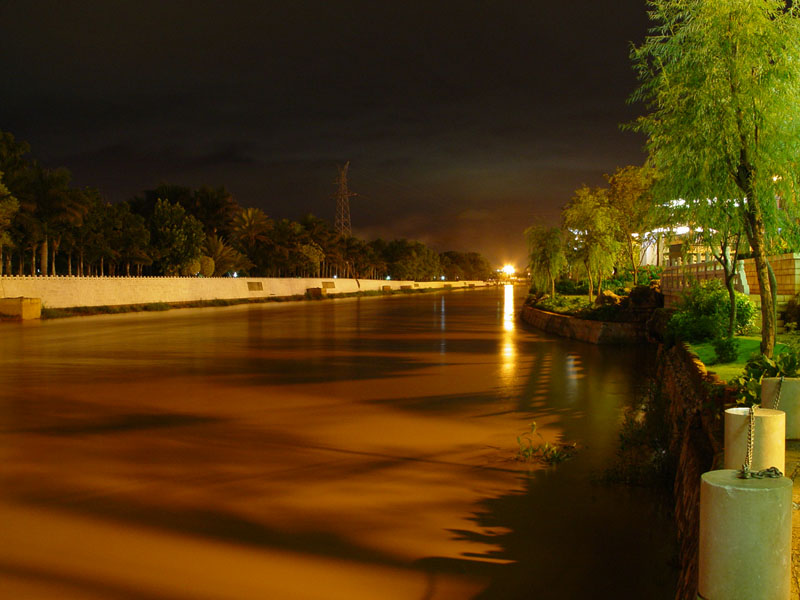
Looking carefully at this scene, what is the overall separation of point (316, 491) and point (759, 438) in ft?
14.0

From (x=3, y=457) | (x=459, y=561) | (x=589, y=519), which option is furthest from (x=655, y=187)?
(x=3, y=457)

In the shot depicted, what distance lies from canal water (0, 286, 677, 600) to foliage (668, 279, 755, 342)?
5.21 ft

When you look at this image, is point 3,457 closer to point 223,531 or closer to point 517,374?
→ point 223,531

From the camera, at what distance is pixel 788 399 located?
594cm

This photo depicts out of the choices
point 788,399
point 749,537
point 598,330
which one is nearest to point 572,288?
point 598,330

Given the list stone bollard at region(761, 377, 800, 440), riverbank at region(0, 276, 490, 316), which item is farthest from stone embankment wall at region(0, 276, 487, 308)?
stone bollard at region(761, 377, 800, 440)

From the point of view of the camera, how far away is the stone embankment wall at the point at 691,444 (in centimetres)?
454

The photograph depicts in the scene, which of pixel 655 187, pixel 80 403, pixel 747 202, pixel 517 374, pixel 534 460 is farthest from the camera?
pixel 517 374

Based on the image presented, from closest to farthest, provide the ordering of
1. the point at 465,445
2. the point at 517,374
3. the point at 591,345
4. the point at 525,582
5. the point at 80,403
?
the point at 525,582, the point at 465,445, the point at 80,403, the point at 517,374, the point at 591,345

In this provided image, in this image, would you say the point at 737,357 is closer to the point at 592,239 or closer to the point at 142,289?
the point at 592,239

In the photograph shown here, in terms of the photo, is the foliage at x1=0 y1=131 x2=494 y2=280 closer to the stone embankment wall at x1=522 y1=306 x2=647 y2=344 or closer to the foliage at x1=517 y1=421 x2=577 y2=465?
the stone embankment wall at x1=522 y1=306 x2=647 y2=344

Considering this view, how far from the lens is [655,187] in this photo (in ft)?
33.9

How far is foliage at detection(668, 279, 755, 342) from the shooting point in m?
13.8

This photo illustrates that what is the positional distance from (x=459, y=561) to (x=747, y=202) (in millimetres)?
6908
